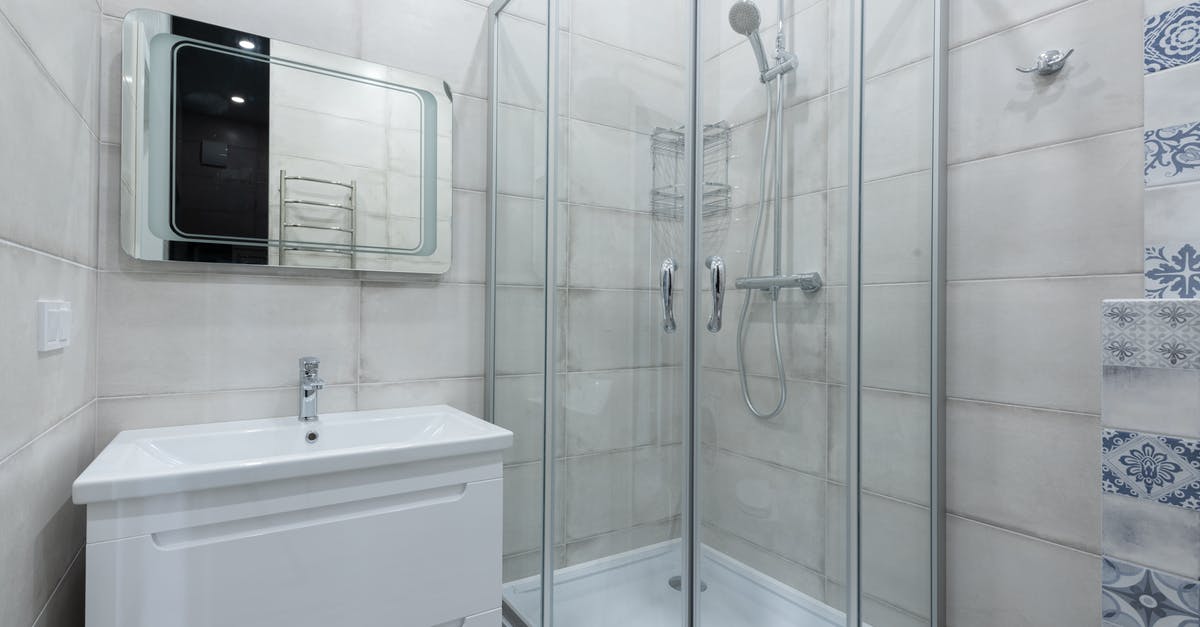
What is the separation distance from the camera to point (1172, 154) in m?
0.96

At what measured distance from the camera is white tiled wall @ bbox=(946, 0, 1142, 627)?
107 centimetres

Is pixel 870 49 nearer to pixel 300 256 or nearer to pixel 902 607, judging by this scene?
pixel 902 607

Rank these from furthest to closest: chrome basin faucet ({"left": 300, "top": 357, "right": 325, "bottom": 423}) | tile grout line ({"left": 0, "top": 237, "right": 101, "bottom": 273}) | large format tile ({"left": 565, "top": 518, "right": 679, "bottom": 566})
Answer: chrome basin faucet ({"left": 300, "top": 357, "right": 325, "bottom": 423}) → large format tile ({"left": 565, "top": 518, "right": 679, "bottom": 566}) → tile grout line ({"left": 0, "top": 237, "right": 101, "bottom": 273})

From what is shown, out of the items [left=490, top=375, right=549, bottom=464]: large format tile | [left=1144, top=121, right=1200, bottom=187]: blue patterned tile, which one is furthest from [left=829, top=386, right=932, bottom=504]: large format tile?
[left=490, top=375, right=549, bottom=464]: large format tile

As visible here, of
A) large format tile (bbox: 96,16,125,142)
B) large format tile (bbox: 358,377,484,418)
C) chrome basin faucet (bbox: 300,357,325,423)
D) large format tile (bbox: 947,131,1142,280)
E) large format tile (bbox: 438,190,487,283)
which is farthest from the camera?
large format tile (bbox: 438,190,487,283)

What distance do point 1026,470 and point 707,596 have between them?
71cm

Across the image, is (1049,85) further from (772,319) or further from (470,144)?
(470,144)

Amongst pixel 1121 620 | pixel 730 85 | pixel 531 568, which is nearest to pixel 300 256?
pixel 531 568

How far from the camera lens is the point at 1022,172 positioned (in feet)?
3.89

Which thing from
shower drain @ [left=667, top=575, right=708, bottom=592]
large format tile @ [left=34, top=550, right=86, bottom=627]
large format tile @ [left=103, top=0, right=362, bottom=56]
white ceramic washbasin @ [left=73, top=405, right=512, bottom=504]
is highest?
large format tile @ [left=103, top=0, right=362, bottom=56]

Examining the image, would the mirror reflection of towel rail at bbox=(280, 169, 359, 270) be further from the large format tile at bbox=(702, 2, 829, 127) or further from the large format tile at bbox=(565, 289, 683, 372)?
the large format tile at bbox=(702, 2, 829, 127)

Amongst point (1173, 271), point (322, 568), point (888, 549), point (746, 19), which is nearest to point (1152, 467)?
point (1173, 271)

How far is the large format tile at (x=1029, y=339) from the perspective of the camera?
1.09 m

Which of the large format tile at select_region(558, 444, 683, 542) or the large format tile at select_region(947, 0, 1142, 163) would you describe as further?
the large format tile at select_region(558, 444, 683, 542)
